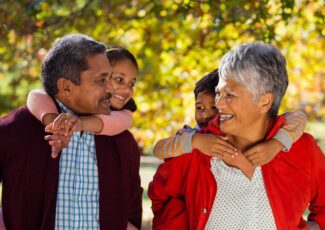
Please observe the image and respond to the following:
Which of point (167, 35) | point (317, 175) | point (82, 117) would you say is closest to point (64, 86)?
point (82, 117)

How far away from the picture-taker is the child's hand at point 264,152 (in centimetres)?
383

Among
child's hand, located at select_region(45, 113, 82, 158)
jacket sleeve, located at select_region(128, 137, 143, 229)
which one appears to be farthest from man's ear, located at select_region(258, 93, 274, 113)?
child's hand, located at select_region(45, 113, 82, 158)

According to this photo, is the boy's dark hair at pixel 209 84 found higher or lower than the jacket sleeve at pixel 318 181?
higher

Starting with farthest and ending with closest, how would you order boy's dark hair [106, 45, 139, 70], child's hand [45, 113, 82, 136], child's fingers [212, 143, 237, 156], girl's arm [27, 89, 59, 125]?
boy's dark hair [106, 45, 139, 70], child's fingers [212, 143, 237, 156], girl's arm [27, 89, 59, 125], child's hand [45, 113, 82, 136]

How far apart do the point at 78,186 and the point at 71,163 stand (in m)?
0.12

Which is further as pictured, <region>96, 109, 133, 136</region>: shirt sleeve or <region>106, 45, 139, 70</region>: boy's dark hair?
<region>106, 45, 139, 70</region>: boy's dark hair

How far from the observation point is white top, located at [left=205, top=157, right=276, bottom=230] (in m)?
3.84

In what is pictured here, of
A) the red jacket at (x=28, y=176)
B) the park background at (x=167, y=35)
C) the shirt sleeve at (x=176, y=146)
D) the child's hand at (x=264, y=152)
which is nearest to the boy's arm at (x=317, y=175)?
the child's hand at (x=264, y=152)

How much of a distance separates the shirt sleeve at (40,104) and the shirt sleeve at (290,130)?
1.15 m

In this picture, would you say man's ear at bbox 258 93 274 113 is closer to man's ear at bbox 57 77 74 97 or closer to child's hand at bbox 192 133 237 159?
child's hand at bbox 192 133 237 159

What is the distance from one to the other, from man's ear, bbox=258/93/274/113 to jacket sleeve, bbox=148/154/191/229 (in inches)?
18.5

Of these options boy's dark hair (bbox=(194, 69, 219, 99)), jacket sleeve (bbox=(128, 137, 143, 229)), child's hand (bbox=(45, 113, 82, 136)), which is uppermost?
boy's dark hair (bbox=(194, 69, 219, 99))

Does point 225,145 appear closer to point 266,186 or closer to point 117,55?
point 266,186

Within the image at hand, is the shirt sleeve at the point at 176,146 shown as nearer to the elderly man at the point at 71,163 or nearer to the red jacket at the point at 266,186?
the red jacket at the point at 266,186
